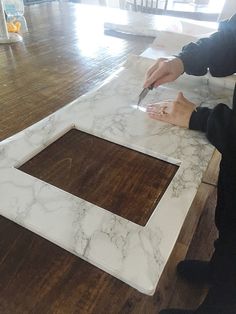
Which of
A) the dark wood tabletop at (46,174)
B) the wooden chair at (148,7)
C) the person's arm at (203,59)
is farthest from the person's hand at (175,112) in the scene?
the wooden chair at (148,7)

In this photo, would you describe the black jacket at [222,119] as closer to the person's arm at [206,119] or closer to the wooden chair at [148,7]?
the person's arm at [206,119]

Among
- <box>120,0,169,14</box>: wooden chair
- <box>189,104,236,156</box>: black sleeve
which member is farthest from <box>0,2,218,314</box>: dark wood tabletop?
<box>120,0,169,14</box>: wooden chair

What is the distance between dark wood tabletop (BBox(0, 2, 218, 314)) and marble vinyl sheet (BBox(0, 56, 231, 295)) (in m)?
0.03

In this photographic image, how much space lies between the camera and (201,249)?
94cm

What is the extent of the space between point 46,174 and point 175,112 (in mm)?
337

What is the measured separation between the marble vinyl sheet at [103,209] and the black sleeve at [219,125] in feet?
0.09

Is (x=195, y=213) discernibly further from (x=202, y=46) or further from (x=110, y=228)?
(x=110, y=228)

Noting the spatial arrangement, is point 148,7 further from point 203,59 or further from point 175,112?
point 175,112

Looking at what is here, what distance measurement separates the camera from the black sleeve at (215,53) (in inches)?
28.6

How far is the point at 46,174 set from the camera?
0.50 meters

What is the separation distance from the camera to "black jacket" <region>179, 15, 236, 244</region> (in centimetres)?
51

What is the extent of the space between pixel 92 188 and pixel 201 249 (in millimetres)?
626

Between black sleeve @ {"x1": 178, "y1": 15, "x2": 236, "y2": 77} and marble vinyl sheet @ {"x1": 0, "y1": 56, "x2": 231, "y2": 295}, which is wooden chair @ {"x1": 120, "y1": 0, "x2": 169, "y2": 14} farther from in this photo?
marble vinyl sheet @ {"x1": 0, "y1": 56, "x2": 231, "y2": 295}

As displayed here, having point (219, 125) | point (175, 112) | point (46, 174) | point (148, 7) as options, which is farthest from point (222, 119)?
point (148, 7)
